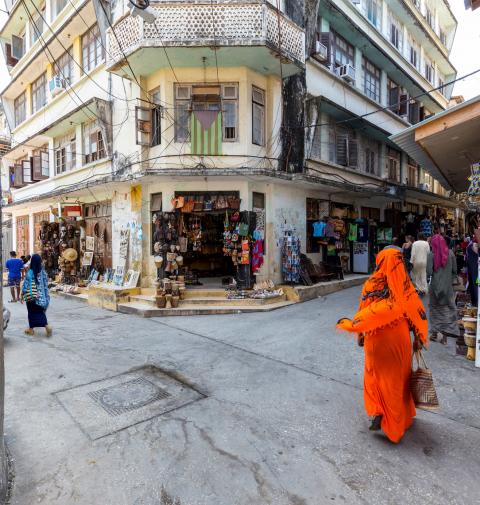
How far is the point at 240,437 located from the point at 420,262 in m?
7.57

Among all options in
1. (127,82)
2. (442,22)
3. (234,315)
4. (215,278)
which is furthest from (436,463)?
(442,22)

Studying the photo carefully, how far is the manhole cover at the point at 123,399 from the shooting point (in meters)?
3.63

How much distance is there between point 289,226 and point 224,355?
647 centimetres

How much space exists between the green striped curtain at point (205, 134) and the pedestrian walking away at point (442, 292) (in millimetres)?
6136

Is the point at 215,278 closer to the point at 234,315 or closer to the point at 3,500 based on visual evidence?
the point at 234,315

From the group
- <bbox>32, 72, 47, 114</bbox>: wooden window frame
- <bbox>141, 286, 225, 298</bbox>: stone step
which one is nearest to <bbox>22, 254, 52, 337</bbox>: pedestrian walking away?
<bbox>141, 286, 225, 298</bbox>: stone step

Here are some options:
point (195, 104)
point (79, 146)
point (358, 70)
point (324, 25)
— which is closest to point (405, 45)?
point (358, 70)

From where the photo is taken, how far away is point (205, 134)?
9.93 metres

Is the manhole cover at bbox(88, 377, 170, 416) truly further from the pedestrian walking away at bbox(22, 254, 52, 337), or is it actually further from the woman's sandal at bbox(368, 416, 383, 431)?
the pedestrian walking away at bbox(22, 254, 52, 337)

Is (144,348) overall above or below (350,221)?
below

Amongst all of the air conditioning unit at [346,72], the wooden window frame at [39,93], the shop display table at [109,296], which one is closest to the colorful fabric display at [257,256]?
the shop display table at [109,296]

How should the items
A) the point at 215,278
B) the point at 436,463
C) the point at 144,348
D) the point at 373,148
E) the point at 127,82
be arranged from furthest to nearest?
the point at 373,148 → the point at 215,278 → the point at 127,82 → the point at 144,348 → the point at 436,463

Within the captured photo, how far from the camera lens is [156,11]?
29.8ft

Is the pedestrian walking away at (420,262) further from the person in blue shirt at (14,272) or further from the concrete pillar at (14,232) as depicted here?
the concrete pillar at (14,232)
